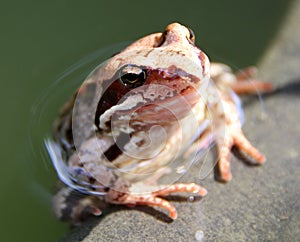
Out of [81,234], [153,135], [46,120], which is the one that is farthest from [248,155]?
[46,120]

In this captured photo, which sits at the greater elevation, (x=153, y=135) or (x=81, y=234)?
(x=153, y=135)

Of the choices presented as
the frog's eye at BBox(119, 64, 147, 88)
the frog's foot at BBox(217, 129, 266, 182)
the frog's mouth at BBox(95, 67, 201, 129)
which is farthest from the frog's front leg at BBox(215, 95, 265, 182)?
the frog's eye at BBox(119, 64, 147, 88)

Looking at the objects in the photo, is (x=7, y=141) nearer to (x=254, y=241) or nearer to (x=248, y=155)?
(x=248, y=155)

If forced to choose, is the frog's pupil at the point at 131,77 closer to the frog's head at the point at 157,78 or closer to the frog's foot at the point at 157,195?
the frog's head at the point at 157,78

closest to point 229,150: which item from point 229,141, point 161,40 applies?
point 229,141

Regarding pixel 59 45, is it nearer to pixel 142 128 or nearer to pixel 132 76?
pixel 142 128

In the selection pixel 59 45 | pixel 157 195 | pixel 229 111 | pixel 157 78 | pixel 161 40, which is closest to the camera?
pixel 157 78
